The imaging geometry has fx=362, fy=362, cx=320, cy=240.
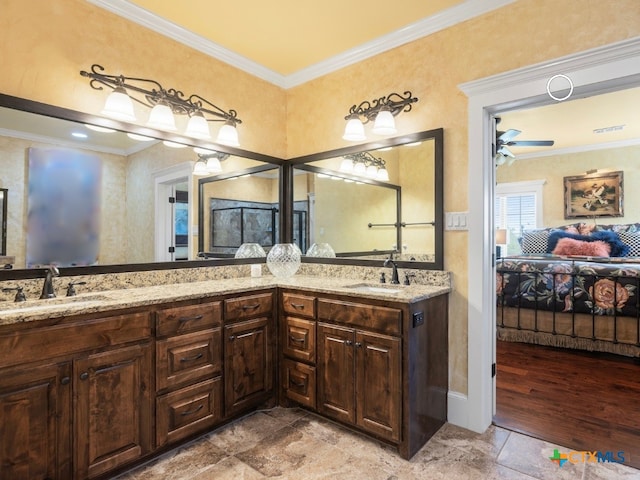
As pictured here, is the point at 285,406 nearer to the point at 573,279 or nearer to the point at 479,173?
the point at 479,173

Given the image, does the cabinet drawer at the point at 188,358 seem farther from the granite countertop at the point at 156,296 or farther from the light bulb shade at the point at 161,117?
the light bulb shade at the point at 161,117

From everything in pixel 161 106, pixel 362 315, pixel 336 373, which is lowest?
pixel 336 373

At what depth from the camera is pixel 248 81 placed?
3.09m

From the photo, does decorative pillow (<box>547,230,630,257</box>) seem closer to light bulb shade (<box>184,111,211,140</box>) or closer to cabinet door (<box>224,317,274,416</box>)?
cabinet door (<box>224,317,274,416</box>)

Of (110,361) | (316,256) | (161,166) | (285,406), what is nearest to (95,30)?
(161,166)

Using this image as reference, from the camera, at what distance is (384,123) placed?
8.47 feet

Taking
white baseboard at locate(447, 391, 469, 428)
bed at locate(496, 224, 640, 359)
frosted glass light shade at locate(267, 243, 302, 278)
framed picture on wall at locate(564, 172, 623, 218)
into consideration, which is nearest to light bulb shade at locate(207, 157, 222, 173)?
frosted glass light shade at locate(267, 243, 302, 278)

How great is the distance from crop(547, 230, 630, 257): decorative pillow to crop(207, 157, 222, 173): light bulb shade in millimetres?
5459

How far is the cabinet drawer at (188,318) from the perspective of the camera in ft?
6.40

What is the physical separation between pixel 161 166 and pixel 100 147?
0.39m

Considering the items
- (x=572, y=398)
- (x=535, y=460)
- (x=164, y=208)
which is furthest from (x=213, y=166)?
(x=572, y=398)

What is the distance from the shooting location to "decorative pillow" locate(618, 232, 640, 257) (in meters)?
5.28

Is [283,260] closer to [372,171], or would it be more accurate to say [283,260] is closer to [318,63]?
[372,171]

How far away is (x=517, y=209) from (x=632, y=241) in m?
1.84
